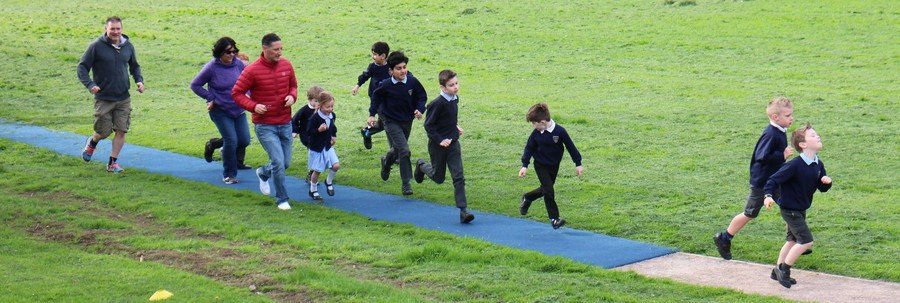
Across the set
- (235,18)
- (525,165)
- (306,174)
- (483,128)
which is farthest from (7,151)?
(235,18)

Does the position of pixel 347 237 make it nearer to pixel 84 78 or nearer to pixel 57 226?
pixel 57 226

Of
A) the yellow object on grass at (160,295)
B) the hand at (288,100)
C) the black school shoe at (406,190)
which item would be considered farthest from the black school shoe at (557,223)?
the yellow object on grass at (160,295)

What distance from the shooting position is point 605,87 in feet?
78.2

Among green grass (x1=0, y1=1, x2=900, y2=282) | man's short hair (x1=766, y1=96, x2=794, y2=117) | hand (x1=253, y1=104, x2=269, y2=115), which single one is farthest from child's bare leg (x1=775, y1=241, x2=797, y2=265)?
hand (x1=253, y1=104, x2=269, y2=115)

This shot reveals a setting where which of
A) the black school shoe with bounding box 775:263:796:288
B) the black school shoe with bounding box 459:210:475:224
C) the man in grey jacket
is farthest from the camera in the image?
the man in grey jacket

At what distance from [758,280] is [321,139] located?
5.45 metres

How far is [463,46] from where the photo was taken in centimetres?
2978

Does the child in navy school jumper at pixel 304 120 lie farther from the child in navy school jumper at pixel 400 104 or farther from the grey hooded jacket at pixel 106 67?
the grey hooded jacket at pixel 106 67

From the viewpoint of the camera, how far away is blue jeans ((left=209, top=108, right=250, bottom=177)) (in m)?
14.6

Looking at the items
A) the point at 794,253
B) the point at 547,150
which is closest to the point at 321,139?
the point at 547,150

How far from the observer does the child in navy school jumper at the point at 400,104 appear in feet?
45.9

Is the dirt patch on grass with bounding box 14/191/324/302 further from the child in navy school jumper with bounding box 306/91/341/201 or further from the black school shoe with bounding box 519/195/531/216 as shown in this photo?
the black school shoe with bounding box 519/195/531/216

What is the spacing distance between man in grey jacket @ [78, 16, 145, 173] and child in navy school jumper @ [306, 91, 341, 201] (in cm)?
264

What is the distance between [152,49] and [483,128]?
1409 centimetres
